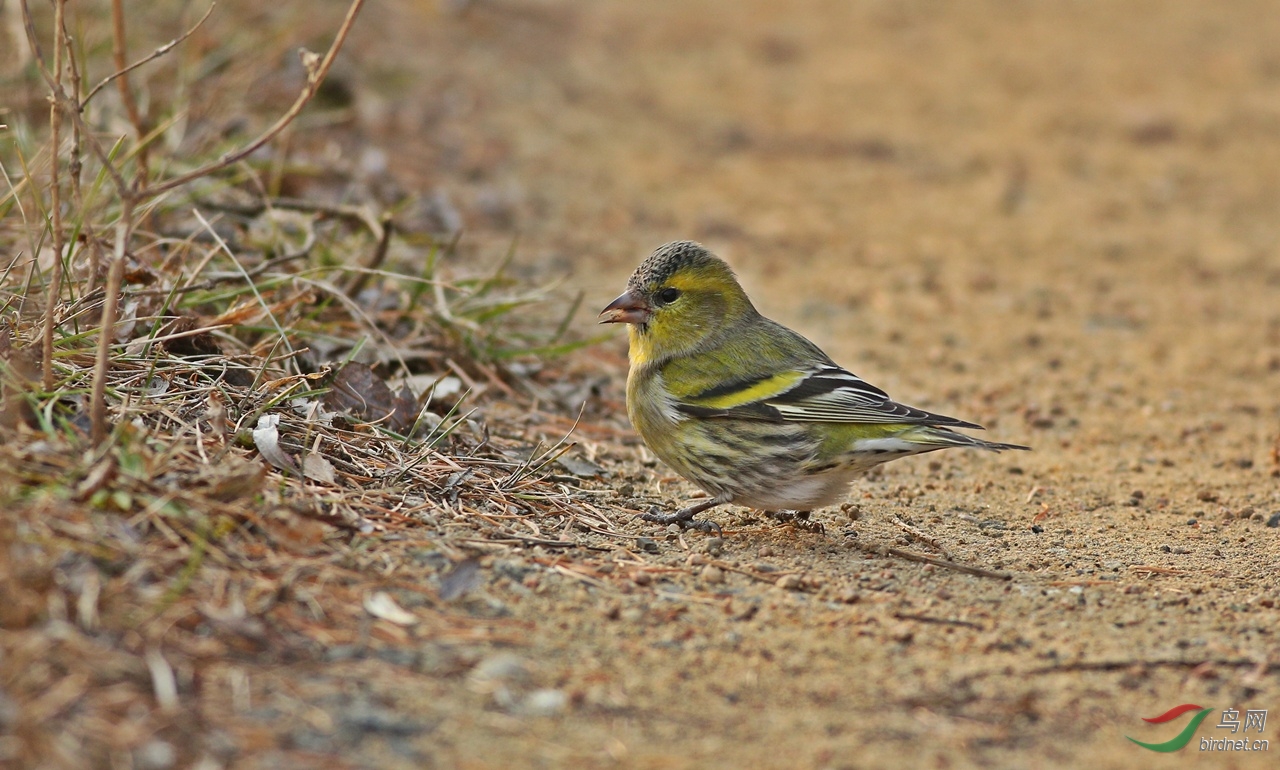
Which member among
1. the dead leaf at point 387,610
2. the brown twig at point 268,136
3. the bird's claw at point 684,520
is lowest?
the bird's claw at point 684,520

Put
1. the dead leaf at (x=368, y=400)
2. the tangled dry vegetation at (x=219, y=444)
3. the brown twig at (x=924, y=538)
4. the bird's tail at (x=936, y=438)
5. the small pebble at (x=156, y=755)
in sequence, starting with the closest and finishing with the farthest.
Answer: the small pebble at (x=156, y=755) < the tangled dry vegetation at (x=219, y=444) < the bird's tail at (x=936, y=438) < the brown twig at (x=924, y=538) < the dead leaf at (x=368, y=400)

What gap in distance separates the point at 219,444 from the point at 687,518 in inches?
67.6

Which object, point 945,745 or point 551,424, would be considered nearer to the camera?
point 945,745

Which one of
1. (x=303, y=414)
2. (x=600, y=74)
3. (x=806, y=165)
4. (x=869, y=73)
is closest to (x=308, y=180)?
(x=303, y=414)

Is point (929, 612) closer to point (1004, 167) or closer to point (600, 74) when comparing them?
point (1004, 167)

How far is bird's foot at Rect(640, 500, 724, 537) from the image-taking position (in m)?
4.57

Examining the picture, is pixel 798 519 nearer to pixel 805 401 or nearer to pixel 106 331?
pixel 805 401

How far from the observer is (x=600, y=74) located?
12.6m

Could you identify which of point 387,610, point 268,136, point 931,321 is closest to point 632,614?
point 387,610

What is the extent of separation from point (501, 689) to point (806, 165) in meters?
8.23

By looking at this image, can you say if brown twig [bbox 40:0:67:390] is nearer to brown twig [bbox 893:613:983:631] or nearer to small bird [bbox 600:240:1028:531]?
small bird [bbox 600:240:1028:531]

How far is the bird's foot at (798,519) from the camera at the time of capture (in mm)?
4688

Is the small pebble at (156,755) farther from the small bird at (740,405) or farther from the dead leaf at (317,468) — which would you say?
the small bird at (740,405)

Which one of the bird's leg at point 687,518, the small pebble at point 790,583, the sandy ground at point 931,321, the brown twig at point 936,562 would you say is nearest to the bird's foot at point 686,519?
the bird's leg at point 687,518
